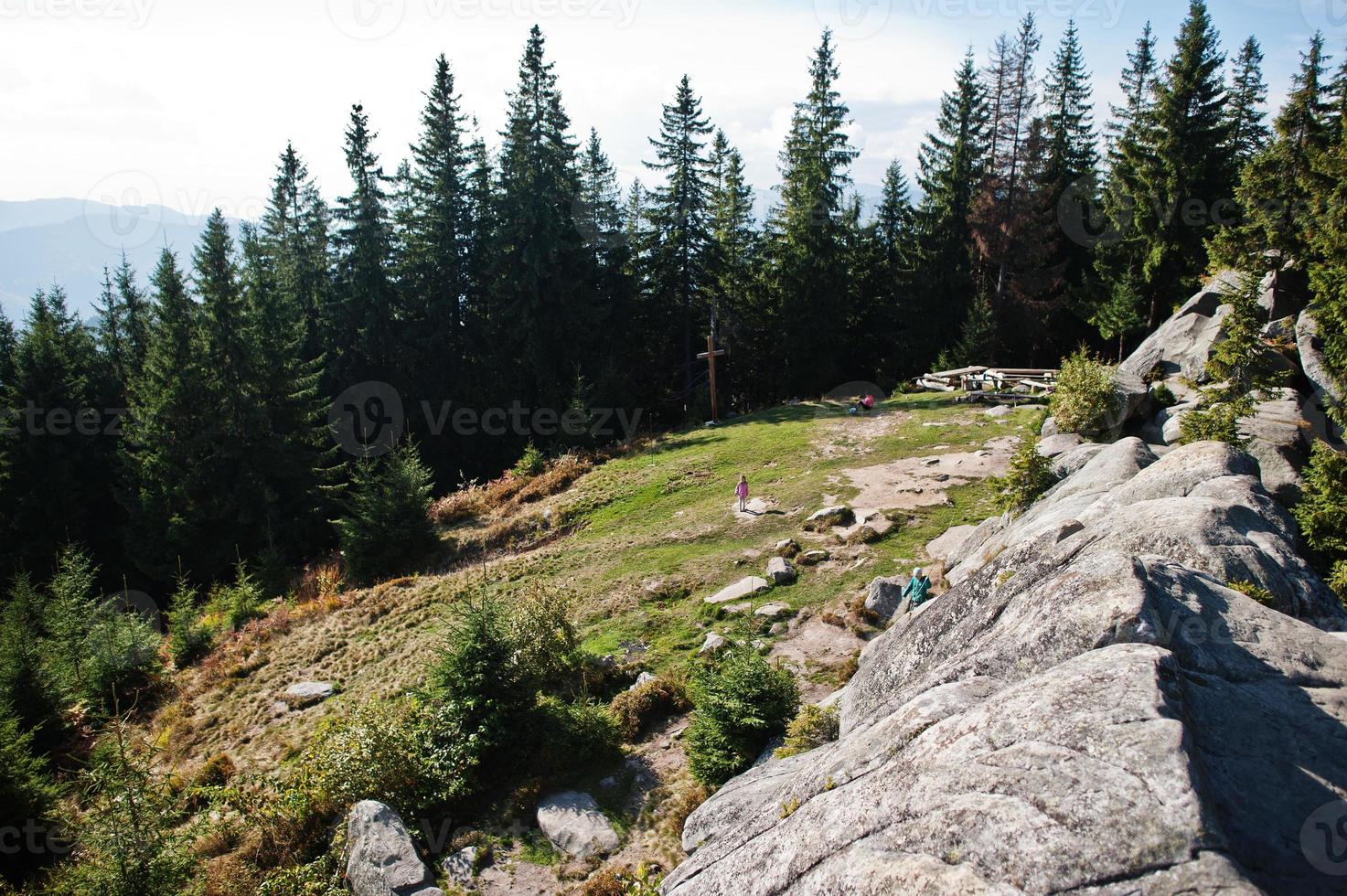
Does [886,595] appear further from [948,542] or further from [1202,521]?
[1202,521]

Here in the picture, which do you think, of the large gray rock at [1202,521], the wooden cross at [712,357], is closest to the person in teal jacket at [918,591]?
the large gray rock at [1202,521]

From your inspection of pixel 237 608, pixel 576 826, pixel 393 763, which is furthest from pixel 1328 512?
pixel 237 608

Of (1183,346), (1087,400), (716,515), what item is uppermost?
(1183,346)

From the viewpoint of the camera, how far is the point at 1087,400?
2020 cm

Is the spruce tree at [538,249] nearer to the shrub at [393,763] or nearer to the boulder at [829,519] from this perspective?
the boulder at [829,519]

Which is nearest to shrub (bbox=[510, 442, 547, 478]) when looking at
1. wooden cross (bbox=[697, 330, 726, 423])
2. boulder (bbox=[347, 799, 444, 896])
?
wooden cross (bbox=[697, 330, 726, 423])

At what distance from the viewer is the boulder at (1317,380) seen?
16078mm

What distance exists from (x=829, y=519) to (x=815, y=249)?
25665 mm

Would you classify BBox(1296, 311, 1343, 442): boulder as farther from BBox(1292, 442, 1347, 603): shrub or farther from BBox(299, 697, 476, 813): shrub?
BBox(299, 697, 476, 813): shrub

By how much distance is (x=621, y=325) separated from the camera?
145 feet

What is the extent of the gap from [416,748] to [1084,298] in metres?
41.7

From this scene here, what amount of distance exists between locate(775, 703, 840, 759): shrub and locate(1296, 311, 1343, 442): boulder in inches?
508

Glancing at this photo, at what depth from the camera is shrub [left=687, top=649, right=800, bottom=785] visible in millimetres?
11258

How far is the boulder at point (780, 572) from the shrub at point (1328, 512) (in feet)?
31.0
